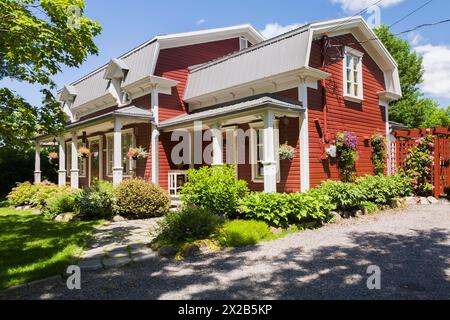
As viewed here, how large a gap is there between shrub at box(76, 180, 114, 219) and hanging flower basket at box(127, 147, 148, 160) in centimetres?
248

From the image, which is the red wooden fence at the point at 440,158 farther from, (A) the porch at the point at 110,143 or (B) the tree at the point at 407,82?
(B) the tree at the point at 407,82

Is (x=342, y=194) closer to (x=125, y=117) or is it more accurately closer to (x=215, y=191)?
(x=215, y=191)

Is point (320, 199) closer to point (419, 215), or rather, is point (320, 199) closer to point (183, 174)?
point (419, 215)

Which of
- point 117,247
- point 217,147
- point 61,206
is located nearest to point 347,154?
point 217,147

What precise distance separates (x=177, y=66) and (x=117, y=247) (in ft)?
32.0

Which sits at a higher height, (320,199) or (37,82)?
(37,82)

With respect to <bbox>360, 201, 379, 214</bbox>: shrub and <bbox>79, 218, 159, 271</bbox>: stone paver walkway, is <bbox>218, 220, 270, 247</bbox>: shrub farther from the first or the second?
<bbox>360, 201, 379, 214</bbox>: shrub

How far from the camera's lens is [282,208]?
7.66 m

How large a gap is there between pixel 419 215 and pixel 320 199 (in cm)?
323

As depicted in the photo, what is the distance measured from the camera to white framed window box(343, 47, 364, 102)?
1218 cm

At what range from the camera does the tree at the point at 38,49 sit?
662 cm

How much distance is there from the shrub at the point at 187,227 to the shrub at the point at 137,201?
3407 millimetres
